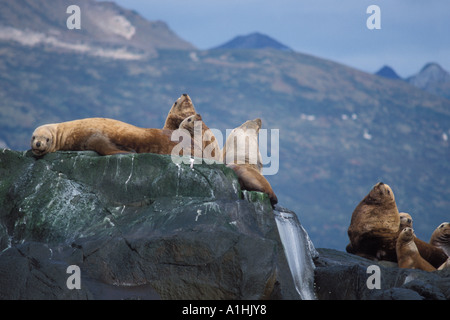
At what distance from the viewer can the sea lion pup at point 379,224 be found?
39.5ft

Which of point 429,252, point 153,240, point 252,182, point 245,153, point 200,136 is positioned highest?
point 200,136

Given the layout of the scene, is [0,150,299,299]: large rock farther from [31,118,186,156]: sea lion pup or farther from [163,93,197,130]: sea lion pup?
[163,93,197,130]: sea lion pup

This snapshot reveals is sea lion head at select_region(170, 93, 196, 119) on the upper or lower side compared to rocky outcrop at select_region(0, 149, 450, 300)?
upper

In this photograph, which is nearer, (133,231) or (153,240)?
(153,240)

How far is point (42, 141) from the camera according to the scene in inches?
362

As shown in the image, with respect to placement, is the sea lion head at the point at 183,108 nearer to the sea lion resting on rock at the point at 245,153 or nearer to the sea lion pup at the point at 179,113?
the sea lion pup at the point at 179,113

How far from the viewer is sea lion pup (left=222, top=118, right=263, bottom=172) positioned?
10633 millimetres

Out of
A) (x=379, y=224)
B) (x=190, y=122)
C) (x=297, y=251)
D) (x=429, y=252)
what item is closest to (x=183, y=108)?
(x=190, y=122)

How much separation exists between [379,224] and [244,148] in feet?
10.4

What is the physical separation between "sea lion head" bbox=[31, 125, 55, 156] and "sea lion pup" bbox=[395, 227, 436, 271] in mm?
6146

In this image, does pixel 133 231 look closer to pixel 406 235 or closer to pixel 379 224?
pixel 406 235

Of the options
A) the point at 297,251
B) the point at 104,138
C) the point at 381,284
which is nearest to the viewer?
the point at 381,284

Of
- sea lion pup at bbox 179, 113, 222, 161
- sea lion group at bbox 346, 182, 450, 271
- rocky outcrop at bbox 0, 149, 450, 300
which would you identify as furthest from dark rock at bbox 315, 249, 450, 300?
sea lion pup at bbox 179, 113, 222, 161
